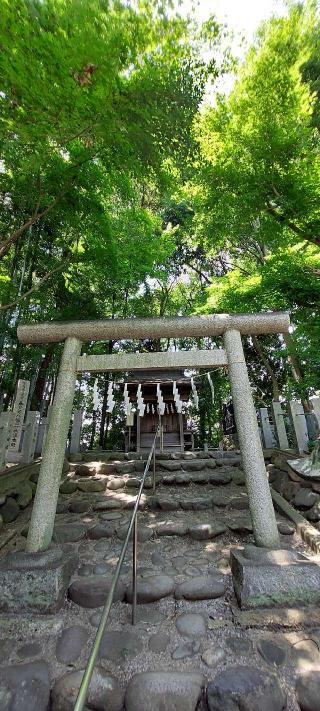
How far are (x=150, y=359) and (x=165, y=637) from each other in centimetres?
285

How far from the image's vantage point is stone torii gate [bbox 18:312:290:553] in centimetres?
357

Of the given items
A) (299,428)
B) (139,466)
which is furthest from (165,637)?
(299,428)

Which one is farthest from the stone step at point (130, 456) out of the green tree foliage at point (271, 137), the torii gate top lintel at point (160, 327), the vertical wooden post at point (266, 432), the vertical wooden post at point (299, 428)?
the green tree foliage at point (271, 137)

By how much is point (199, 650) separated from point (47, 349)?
11709 millimetres

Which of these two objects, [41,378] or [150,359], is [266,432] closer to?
[150,359]

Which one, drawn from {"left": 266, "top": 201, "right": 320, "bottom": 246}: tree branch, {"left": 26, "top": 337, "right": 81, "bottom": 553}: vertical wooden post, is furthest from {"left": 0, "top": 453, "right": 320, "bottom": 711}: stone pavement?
{"left": 266, "top": 201, "right": 320, "bottom": 246}: tree branch

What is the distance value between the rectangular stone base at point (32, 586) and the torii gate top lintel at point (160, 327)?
2666 mm

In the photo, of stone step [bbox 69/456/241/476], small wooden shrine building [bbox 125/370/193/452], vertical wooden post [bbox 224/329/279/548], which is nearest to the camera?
vertical wooden post [bbox 224/329/279/548]

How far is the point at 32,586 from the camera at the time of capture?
2959 millimetres

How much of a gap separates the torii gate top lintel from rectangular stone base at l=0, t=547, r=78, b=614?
2.67 m

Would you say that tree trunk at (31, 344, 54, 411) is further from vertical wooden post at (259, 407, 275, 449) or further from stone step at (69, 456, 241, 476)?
vertical wooden post at (259, 407, 275, 449)

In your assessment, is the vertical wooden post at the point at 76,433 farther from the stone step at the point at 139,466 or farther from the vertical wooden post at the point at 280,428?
the vertical wooden post at the point at 280,428

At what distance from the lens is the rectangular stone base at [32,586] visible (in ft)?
9.53

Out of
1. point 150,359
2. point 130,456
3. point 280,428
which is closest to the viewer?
point 150,359
